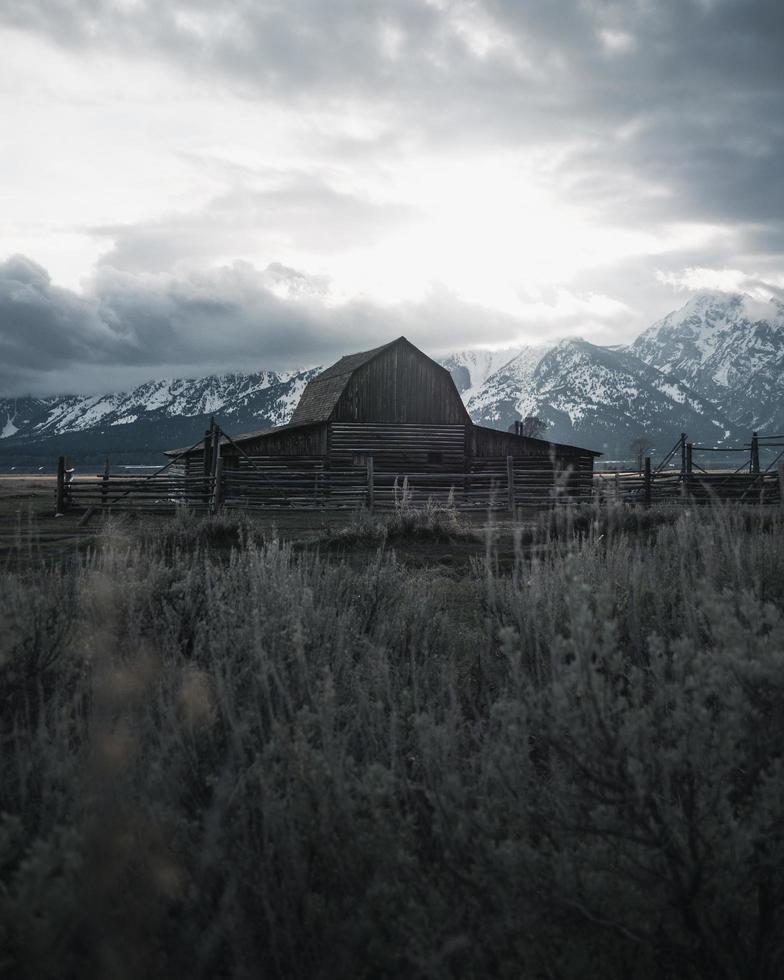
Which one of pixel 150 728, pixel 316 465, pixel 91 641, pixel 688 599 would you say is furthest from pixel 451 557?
pixel 316 465

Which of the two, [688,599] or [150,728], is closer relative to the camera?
[150,728]

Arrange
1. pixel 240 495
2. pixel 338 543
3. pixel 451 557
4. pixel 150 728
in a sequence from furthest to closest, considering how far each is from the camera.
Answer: pixel 240 495 < pixel 338 543 < pixel 451 557 < pixel 150 728

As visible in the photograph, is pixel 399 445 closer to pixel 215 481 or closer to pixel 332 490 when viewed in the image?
pixel 332 490

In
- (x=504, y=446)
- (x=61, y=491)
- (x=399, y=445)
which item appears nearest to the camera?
(x=61, y=491)

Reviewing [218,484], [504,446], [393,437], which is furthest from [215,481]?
[504,446]

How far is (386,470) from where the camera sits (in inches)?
1160

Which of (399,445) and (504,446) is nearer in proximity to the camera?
(399,445)

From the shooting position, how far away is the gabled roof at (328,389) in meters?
29.8

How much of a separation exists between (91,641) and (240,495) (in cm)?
1799

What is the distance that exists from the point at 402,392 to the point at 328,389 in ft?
10.6

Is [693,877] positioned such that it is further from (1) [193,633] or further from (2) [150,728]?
(1) [193,633]

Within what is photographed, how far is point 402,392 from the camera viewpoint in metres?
30.7

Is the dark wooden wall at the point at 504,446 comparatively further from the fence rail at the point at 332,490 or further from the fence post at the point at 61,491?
the fence post at the point at 61,491

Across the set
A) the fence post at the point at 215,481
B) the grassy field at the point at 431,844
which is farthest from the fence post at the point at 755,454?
the grassy field at the point at 431,844
